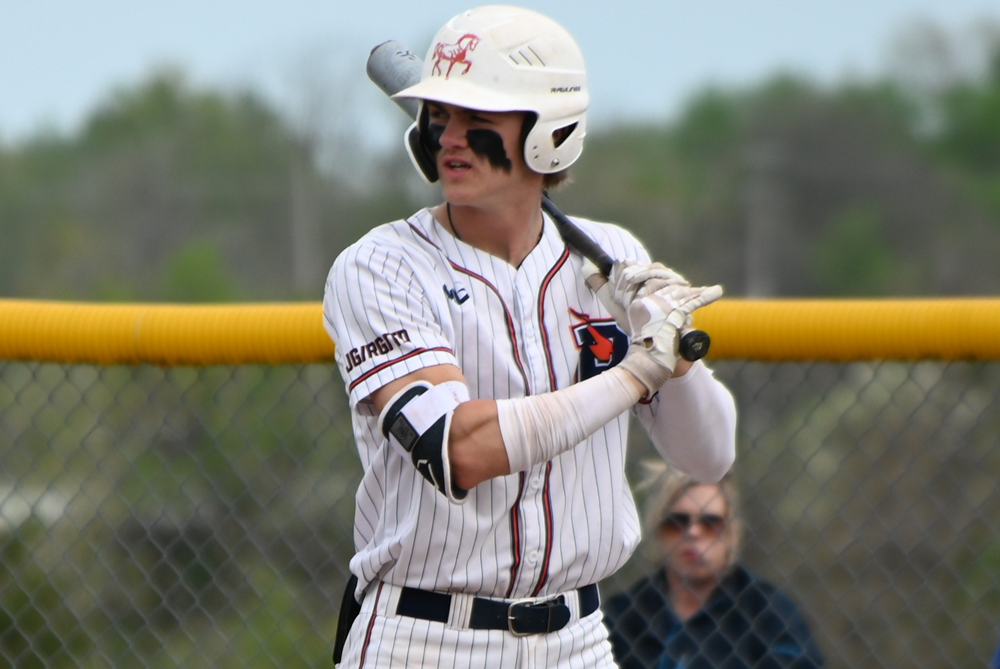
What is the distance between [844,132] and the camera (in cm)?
4156

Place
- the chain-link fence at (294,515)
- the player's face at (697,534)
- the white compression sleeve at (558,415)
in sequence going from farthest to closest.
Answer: the chain-link fence at (294,515), the player's face at (697,534), the white compression sleeve at (558,415)

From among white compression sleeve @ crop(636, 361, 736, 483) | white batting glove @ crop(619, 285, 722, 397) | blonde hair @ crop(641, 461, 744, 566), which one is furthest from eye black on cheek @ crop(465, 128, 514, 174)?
Answer: blonde hair @ crop(641, 461, 744, 566)

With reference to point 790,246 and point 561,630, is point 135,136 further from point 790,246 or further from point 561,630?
point 561,630

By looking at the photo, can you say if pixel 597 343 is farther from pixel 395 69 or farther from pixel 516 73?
pixel 395 69

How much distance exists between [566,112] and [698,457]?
650 mm

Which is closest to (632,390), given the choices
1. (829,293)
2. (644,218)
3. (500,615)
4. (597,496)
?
(597,496)

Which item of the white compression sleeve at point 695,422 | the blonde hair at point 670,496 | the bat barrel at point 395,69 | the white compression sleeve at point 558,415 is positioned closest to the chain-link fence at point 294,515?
the blonde hair at point 670,496

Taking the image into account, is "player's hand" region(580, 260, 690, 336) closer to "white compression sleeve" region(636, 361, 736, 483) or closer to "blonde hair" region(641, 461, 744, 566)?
"white compression sleeve" region(636, 361, 736, 483)

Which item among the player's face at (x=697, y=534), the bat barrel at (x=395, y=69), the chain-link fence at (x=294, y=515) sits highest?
the bat barrel at (x=395, y=69)

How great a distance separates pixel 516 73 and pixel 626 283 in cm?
39

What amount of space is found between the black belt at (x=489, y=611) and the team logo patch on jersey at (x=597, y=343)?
39cm

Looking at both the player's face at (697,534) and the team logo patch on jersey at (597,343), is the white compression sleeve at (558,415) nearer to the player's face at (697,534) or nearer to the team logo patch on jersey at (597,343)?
the team logo patch on jersey at (597,343)

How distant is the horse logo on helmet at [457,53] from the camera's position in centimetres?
206

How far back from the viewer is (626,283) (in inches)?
81.8
